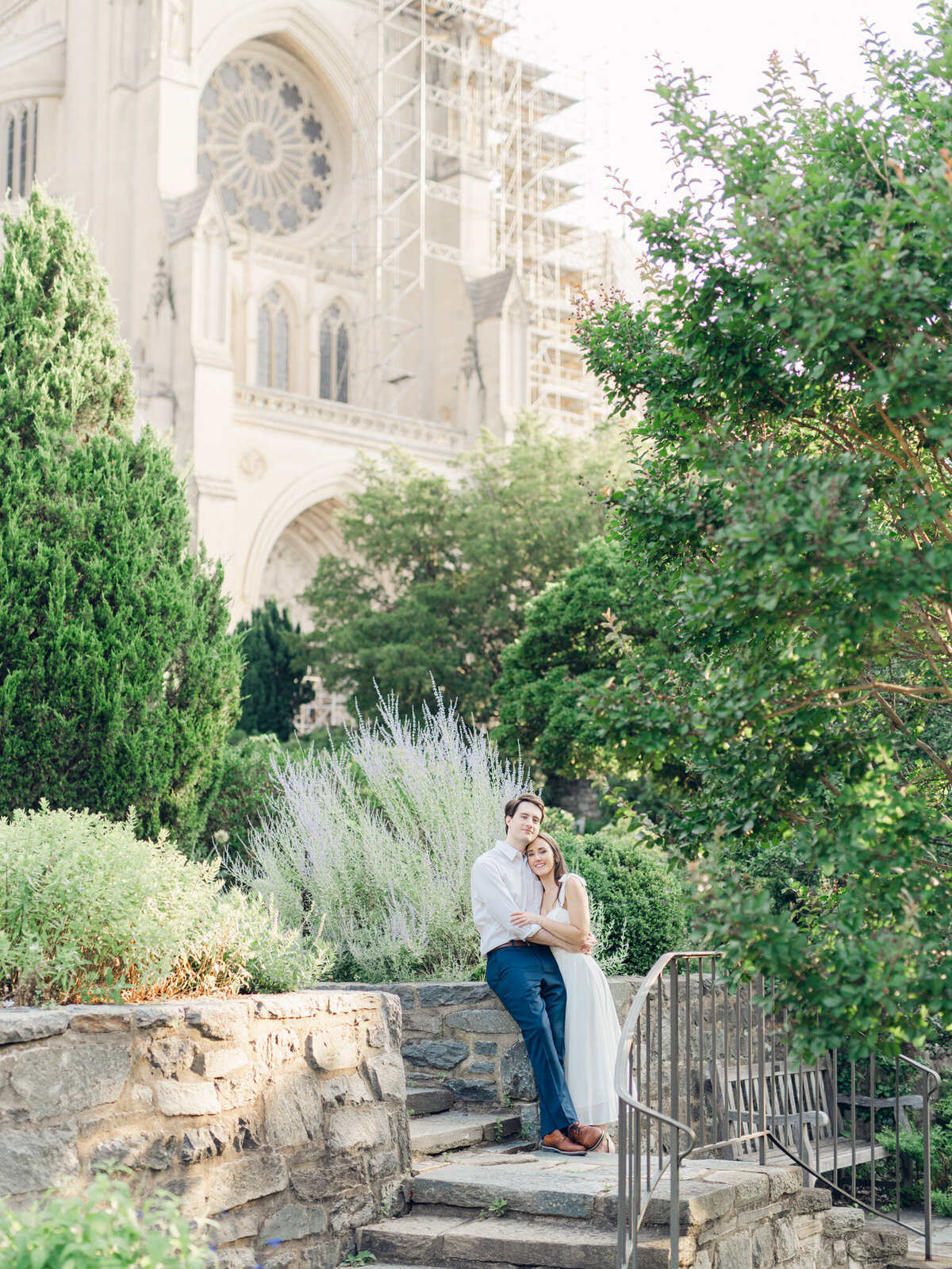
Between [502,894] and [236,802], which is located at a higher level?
[236,802]

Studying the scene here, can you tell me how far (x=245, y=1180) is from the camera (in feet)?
16.3

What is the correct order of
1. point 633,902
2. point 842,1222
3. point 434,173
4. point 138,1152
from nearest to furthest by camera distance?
point 138,1152, point 842,1222, point 633,902, point 434,173

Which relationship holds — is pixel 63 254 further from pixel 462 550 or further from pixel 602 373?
pixel 462 550

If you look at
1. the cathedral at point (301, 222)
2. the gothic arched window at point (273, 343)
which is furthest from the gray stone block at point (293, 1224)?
the gothic arched window at point (273, 343)

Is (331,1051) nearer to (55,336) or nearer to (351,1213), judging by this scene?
(351,1213)

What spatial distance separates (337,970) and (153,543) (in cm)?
355

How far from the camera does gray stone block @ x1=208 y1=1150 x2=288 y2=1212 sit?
4.83m

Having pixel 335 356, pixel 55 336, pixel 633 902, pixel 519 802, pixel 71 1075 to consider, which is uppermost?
pixel 335 356

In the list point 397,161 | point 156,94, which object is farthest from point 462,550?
point 397,161

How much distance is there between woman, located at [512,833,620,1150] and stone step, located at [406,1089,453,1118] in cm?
111

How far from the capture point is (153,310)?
2869 centimetres

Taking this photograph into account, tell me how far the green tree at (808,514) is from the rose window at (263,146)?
106 feet

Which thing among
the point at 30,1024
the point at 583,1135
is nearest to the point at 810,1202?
the point at 583,1135

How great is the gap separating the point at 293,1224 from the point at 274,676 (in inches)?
816
